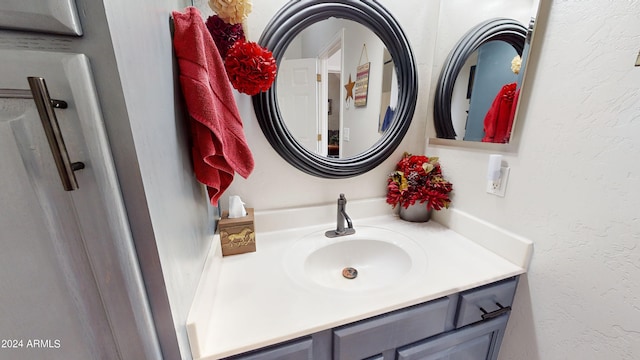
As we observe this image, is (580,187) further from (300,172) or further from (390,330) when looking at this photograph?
(300,172)

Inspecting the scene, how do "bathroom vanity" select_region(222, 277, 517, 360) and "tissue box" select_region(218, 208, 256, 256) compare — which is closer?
"bathroom vanity" select_region(222, 277, 517, 360)

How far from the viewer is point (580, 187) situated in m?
0.62

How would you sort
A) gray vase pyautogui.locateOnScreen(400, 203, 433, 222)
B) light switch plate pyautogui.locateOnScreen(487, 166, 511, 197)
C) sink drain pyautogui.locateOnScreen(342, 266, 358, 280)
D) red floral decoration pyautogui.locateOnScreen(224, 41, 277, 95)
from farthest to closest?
gray vase pyautogui.locateOnScreen(400, 203, 433, 222)
sink drain pyautogui.locateOnScreen(342, 266, 358, 280)
light switch plate pyautogui.locateOnScreen(487, 166, 511, 197)
red floral decoration pyautogui.locateOnScreen(224, 41, 277, 95)

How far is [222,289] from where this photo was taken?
679 mm

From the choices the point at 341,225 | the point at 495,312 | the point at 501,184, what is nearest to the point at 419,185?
the point at 501,184

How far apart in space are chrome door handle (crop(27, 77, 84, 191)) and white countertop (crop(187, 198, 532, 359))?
37 cm

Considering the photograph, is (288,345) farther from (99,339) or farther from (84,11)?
(84,11)

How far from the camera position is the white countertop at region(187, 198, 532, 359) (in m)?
0.53

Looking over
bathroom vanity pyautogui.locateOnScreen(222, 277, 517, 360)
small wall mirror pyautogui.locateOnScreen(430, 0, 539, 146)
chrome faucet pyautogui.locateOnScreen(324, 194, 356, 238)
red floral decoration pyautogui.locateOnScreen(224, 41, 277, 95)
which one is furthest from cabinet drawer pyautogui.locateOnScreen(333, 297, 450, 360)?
red floral decoration pyautogui.locateOnScreen(224, 41, 277, 95)

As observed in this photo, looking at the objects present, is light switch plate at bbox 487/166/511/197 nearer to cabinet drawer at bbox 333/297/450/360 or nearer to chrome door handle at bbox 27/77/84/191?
cabinet drawer at bbox 333/297/450/360

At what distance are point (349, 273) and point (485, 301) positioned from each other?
0.46m

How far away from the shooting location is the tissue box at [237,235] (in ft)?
2.67

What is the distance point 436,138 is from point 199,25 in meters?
1.01

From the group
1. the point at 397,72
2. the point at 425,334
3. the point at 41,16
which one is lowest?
the point at 425,334
